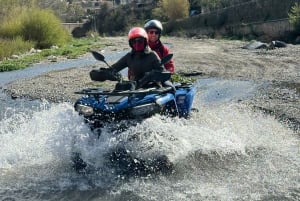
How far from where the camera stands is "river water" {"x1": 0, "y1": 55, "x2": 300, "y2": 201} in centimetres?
647

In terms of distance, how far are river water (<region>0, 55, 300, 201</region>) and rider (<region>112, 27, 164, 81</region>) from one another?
1043mm

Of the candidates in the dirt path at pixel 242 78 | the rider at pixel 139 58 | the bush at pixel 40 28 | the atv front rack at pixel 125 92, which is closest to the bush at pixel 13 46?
the bush at pixel 40 28

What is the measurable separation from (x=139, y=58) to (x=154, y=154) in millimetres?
1783

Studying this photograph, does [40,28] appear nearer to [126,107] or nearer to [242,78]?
[242,78]

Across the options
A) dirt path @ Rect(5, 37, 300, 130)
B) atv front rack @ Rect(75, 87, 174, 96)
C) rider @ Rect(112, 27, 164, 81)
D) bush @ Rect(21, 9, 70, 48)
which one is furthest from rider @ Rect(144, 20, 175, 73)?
bush @ Rect(21, 9, 70, 48)

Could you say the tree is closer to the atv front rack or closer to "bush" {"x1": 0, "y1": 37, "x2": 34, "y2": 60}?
"bush" {"x1": 0, "y1": 37, "x2": 34, "y2": 60}

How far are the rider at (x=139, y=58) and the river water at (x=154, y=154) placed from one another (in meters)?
1.04

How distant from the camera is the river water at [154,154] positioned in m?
6.47

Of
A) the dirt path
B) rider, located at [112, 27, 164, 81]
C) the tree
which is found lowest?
the dirt path

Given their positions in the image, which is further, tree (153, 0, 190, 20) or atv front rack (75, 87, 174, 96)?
tree (153, 0, 190, 20)

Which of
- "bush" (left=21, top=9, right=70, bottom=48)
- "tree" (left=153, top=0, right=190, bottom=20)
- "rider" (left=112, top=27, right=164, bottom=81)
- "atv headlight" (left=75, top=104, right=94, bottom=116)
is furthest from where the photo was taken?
"tree" (left=153, top=0, right=190, bottom=20)

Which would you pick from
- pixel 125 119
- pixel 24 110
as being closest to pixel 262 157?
pixel 125 119

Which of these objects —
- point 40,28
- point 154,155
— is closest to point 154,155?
point 154,155

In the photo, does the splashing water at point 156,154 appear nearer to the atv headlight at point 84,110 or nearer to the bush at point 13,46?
the atv headlight at point 84,110
